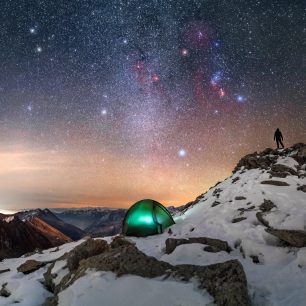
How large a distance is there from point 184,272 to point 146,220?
493 inches

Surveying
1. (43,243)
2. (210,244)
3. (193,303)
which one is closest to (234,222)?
(210,244)

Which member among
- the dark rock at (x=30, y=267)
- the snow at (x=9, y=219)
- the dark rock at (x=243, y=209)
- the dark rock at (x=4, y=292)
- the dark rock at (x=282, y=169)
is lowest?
the dark rock at (x=4, y=292)

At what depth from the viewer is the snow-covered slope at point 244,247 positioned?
8602 mm

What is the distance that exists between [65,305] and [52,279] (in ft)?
14.6

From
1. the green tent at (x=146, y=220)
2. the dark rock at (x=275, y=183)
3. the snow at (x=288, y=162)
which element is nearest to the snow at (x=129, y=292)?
the green tent at (x=146, y=220)

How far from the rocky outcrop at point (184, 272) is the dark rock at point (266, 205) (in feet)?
37.9

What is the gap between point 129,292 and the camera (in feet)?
27.6

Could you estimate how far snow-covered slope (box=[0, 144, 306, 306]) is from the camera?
8.60 meters

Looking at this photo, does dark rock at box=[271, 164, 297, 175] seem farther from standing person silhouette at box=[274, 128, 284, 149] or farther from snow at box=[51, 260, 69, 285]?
snow at box=[51, 260, 69, 285]

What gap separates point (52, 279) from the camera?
12.5 meters

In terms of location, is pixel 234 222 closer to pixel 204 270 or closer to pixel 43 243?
pixel 204 270

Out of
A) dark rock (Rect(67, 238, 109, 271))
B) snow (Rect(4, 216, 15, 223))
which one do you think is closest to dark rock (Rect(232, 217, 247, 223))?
dark rock (Rect(67, 238, 109, 271))

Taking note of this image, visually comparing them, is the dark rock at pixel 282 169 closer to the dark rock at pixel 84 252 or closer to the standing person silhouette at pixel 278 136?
the standing person silhouette at pixel 278 136

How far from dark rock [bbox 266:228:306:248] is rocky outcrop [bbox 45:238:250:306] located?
19.7 feet
